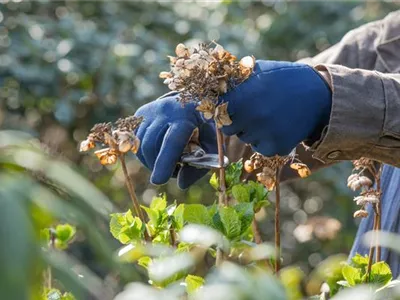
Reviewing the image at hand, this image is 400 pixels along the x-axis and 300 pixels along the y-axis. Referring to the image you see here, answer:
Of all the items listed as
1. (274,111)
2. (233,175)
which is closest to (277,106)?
(274,111)

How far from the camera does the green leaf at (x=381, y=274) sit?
1222 mm

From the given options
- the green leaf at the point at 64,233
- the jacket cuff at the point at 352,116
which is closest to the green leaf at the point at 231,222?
the jacket cuff at the point at 352,116

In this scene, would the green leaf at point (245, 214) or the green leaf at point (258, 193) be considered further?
the green leaf at point (258, 193)

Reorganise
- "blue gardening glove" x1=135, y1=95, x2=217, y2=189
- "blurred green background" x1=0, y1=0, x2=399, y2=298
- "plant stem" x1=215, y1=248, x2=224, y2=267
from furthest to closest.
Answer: "blurred green background" x1=0, y1=0, x2=399, y2=298
"blue gardening glove" x1=135, y1=95, x2=217, y2=189
"plant stem" x1=215, y1=248, x2=224, y2=267

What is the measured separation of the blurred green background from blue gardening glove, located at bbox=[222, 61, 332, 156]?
170cm

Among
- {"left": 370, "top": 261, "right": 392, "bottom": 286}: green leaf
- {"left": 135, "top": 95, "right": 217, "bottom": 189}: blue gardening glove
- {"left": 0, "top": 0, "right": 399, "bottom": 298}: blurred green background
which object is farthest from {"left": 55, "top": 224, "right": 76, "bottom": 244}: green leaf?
{"left": 0, "top": 0, "right": 399, "bottom": 298}: blurred green background

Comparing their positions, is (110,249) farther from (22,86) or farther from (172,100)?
(22,86)

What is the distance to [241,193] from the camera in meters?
1.31

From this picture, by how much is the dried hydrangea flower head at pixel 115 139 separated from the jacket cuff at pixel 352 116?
263mm

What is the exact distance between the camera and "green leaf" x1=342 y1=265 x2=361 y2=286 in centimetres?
124

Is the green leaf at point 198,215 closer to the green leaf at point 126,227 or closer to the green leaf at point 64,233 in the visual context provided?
the green leaf at point 126,227

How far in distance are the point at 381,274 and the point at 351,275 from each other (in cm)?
4

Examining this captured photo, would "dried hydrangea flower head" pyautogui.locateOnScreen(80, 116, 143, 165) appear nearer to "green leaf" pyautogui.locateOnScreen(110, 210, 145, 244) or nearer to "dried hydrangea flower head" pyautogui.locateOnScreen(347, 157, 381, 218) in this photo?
"green leaf" pyautogui.locateOnScreen(110, 210, 145, 244)

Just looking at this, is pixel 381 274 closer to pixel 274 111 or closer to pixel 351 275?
pixel 351 275
